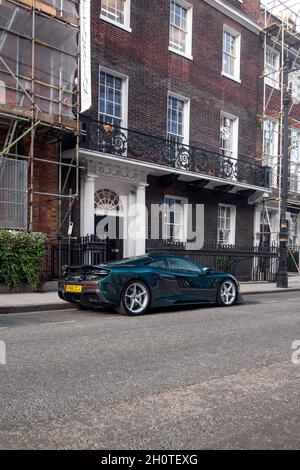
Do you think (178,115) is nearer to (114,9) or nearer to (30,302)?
(114,9)

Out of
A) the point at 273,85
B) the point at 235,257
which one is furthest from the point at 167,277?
the point at 273,85

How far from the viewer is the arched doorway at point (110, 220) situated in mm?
16531

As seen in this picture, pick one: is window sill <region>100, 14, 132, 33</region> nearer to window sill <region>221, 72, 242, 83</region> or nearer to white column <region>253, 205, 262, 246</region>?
window sill <region>221, 72, 242, 83</region>

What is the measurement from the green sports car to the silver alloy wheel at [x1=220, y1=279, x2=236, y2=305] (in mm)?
141

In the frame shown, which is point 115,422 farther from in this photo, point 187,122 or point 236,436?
point 187,122

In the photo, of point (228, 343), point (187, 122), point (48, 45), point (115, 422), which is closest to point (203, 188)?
point (187, 122)

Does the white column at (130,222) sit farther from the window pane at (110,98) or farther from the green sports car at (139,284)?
the green sports car at (139,284)

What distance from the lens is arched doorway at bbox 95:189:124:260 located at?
54.2 ft

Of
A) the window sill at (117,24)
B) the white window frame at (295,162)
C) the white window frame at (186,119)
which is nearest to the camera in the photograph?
the window sill at (117,24)

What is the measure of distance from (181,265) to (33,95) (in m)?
6.20

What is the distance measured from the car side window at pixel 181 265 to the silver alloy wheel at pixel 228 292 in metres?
0.95

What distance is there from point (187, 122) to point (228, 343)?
45.3 feet

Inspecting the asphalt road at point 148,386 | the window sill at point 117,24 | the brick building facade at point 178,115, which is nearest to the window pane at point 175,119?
the brick building facade at point 178,115
